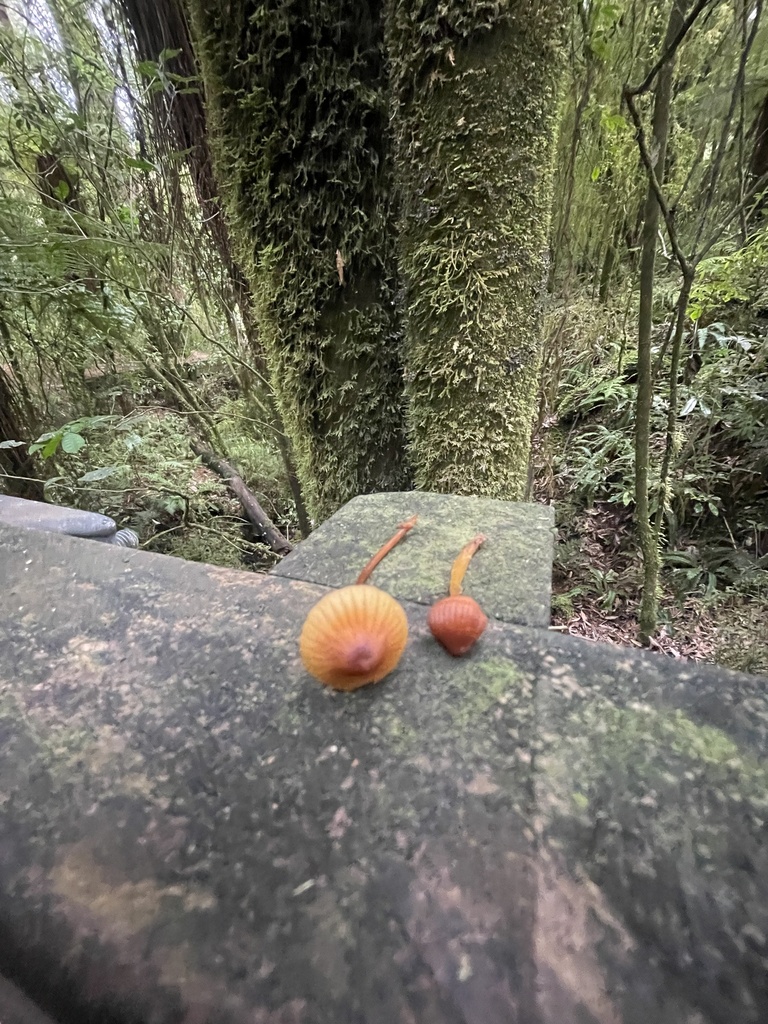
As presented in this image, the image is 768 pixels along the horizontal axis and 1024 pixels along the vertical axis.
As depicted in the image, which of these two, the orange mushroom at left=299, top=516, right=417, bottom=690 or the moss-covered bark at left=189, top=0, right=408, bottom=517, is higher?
the moss-covered bark at left=189, top=0, right=408, bottom=517

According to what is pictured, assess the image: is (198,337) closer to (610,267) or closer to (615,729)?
(610,267)

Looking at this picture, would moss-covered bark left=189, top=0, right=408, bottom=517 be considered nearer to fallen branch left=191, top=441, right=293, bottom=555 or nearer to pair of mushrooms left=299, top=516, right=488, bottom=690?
pair of mushrooms left=299, top=516, right=488, bottom=690

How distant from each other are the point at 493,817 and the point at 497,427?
1.02 metres

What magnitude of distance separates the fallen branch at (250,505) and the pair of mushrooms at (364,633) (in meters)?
2.26

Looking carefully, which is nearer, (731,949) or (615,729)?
(731,949)

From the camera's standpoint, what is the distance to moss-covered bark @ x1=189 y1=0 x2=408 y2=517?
1046 millimetres

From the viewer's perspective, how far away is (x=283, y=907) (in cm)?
43

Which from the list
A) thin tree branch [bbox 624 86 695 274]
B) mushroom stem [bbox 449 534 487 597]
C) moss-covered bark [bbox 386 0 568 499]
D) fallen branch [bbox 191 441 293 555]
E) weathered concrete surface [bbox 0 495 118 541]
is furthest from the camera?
fallen branch [bbox 191 441 293 555]

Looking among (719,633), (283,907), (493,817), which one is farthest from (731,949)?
(719,633)

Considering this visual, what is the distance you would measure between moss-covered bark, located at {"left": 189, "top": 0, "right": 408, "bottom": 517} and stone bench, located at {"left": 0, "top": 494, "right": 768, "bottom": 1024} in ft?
2.64

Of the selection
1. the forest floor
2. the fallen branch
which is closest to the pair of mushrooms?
the forest floor

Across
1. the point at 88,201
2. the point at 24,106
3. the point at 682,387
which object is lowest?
the point at 682,387

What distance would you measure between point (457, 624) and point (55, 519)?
56.1 inches

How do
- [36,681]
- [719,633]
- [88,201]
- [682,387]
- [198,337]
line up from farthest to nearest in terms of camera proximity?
[198,337]
[682,387]
[88,201]
[719,633]
[36,681]
